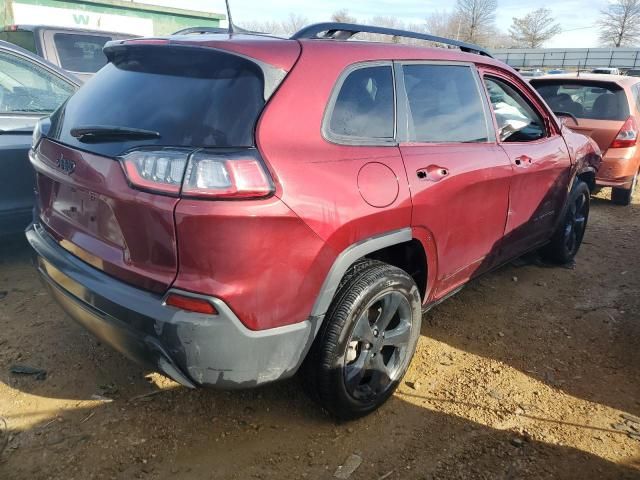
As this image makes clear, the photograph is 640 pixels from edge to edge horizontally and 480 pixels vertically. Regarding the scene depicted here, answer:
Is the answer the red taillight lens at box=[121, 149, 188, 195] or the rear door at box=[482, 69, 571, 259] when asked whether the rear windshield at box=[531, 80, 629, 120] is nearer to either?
the rear door at box=[482, 69, 571, 259]

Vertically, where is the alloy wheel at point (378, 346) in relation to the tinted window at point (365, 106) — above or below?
below

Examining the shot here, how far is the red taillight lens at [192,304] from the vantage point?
1.85m

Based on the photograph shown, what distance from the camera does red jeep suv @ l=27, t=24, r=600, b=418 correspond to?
6.11 ft

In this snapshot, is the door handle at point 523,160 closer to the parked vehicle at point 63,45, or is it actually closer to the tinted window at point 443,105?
the tinted window at point 443,105

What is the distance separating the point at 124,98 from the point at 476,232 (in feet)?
6.75

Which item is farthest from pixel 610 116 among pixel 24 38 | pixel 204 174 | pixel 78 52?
pixel 24 38

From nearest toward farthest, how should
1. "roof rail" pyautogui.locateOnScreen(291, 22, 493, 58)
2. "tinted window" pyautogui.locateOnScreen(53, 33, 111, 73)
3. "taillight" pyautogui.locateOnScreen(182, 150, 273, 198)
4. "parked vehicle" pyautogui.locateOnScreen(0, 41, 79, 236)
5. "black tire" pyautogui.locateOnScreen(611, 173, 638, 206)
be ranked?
"taillight" pyautogui.locateOnScreen(182, 150, 273, 198)
"roof rail" pyautogui.locateOnScreen(291, 22, 493, 58)
"parked vehicle" pyautogui.locateOnScreen(0, 41, 79, 236)
"black tire" pyautogui.locateOnScreen(611, 173, 638, 206)
"tinted window" pyautogui.locateOnScreen(53, 33, 111, 73)

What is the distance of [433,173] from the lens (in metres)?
2.57

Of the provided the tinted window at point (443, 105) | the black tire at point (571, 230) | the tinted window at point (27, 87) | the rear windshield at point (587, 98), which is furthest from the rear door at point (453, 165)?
the rear windshield at point (587, 98)

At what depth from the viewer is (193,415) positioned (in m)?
2.53

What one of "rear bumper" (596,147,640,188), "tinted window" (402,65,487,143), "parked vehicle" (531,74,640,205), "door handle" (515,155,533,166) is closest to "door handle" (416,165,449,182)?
"tinted window" (402,65,487,143)

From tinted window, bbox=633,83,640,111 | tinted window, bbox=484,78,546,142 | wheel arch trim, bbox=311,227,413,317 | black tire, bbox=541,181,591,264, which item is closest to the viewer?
wheel arch trim, bbox=311,227,413,317

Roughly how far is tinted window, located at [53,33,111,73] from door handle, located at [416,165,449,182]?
6516 mm

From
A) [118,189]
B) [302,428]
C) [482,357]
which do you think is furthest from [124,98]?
[482,357]
